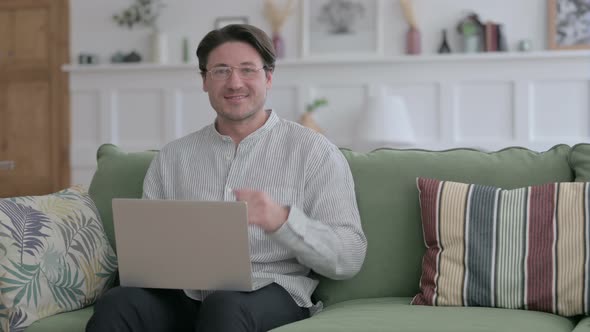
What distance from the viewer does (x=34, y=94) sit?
20.3 ft

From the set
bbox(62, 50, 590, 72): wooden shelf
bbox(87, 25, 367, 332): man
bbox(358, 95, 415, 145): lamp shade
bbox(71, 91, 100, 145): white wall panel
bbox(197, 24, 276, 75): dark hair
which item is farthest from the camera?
bbox(71, 91, 100, 145): white wall panel

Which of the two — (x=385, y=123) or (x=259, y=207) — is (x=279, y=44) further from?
(x=259, y=207)

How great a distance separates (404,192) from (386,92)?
3349 millimetres

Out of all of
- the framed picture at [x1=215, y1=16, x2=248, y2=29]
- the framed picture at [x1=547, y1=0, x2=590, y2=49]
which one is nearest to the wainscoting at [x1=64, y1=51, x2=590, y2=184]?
the framed picture at [x1=547, y1=0, x2=590, y2=49]

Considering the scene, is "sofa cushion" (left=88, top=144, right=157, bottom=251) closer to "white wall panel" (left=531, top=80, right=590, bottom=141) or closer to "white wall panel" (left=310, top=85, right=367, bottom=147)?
"white wall panel" (left=310, top=85, right=367, bottom=147)

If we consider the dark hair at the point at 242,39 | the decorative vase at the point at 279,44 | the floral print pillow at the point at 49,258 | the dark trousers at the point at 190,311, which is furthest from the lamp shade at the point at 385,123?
the dark trousers at the point at 190,311

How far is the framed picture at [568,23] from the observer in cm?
524

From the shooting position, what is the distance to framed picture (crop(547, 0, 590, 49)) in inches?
206

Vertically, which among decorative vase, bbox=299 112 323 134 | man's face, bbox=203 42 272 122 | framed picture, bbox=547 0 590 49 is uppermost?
framed picture, bbox=547 0 590 49

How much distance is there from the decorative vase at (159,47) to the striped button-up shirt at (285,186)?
3600 millimetres

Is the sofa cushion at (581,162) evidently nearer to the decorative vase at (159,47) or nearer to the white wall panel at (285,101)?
the white wall panel at (285,101)

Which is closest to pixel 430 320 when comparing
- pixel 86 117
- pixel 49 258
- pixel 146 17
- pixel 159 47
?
pixel 49 258

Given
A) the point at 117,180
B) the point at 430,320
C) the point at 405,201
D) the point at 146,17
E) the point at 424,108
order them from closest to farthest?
the point at 430,320 < the point at 405,201 < the point at 117,180 < the point at 424,108 < the point at 146,17

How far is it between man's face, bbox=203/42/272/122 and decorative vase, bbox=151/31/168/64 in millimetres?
3661
